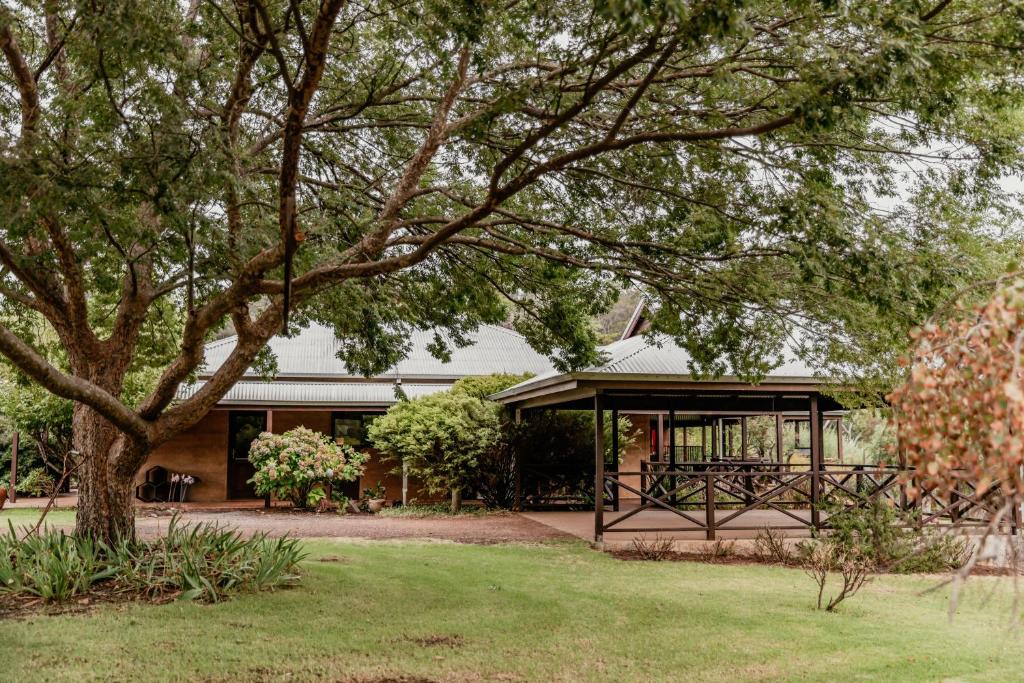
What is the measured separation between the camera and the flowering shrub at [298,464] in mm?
20250

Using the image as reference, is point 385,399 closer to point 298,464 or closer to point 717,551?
point 298,464

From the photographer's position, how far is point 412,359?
27.2 m

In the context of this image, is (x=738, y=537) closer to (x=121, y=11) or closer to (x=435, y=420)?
(x=435, y=420)

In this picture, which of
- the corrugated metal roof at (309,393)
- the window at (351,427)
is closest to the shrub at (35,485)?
the corrugated metal roof at (309,393)

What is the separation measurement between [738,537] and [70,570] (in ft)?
35.4

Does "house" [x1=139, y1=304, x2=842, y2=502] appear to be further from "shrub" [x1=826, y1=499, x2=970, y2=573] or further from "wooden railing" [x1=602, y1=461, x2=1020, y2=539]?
"shrub" [x1=826, y1=499, x2=970, y2=573]

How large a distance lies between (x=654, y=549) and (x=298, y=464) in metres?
9.79

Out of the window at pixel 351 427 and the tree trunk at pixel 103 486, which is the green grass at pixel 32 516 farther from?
the tree trunk at pixel 103 486

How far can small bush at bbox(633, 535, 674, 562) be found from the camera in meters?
13.5

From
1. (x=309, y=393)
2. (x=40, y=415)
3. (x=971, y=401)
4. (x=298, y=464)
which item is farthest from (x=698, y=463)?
(x=971, y=401)

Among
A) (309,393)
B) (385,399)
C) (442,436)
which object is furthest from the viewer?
(385,399)

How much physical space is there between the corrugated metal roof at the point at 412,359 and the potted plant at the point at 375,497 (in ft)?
11.5

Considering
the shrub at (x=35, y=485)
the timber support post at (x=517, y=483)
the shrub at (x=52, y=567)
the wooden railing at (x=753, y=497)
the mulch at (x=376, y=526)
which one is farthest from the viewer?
the shrub at (x=35, y=485)

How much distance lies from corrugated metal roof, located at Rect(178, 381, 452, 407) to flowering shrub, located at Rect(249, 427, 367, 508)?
1.63m
